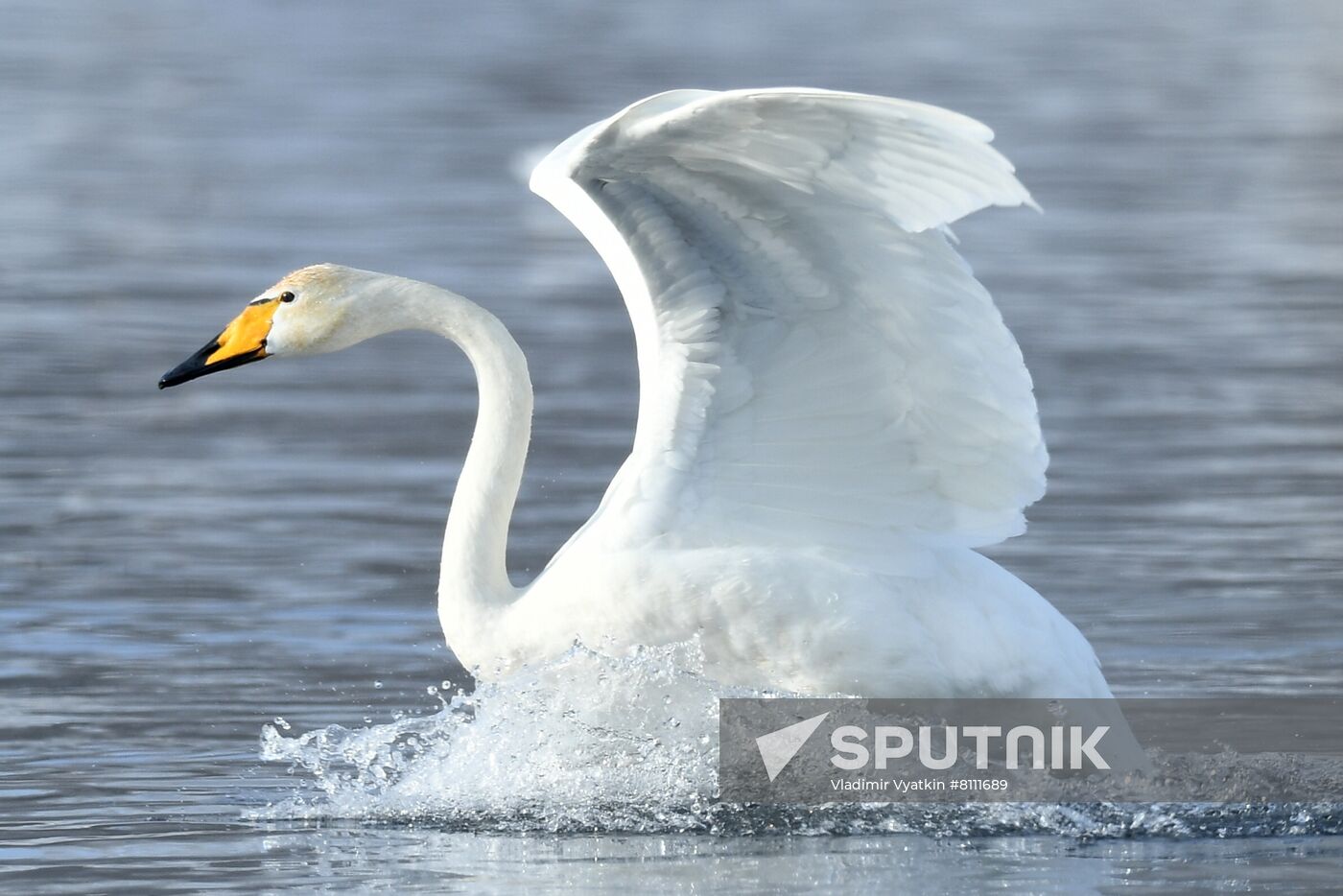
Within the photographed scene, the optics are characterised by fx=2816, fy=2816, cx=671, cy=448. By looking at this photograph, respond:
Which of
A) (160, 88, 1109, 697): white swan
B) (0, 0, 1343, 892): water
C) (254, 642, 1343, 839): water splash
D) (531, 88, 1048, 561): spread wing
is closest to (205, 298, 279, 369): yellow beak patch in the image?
(160, 88, 1109, 697): white swan

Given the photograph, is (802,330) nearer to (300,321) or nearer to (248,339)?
(300,321)

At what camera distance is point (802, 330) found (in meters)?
7.62

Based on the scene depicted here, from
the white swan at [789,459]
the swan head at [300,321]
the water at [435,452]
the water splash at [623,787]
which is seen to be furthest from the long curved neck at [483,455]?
the water at [435,452]

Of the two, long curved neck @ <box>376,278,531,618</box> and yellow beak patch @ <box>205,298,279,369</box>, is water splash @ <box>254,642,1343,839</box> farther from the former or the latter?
yellow beak patch @ <box>205,298,279,369</box>

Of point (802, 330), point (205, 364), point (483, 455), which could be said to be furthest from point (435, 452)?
point (802, 330)

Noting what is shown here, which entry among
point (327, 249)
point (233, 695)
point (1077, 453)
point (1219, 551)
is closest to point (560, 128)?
point (327, 249)

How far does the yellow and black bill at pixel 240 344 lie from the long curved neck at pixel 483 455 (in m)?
0.42

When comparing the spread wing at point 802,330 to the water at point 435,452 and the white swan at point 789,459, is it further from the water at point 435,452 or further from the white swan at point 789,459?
the water at point 435,452

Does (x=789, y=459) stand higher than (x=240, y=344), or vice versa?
(x=240, y=344)

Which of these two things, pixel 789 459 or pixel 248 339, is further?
pixel 248 339

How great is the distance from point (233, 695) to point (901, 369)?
8.30 feet

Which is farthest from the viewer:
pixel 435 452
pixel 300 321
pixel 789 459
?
pixel 435 452

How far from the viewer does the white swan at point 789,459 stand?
7348mm

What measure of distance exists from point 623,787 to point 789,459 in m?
1.03
